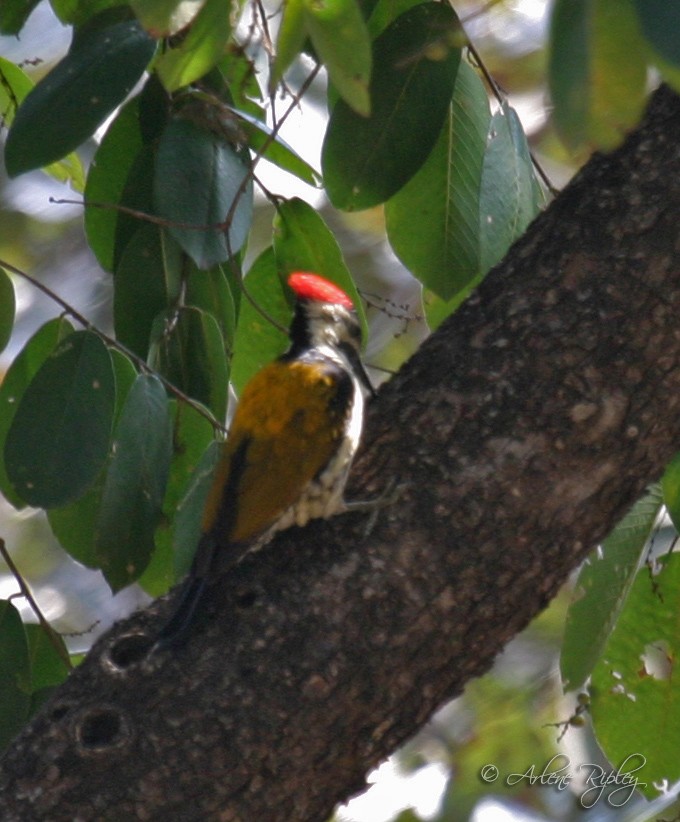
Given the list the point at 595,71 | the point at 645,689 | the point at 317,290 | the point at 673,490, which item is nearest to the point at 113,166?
the point at 317,290

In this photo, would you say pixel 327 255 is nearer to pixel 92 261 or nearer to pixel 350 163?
pixel 350 163

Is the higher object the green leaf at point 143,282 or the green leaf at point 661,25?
the green leaf at point 661,25

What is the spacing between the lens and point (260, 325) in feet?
A: 9.27

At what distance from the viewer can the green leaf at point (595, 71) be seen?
3.13ft

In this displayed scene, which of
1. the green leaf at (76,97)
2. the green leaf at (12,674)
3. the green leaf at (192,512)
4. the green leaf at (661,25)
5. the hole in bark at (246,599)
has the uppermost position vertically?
the green leaf at (661,25)

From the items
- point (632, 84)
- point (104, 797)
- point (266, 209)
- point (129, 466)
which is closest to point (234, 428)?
point (129, 466)

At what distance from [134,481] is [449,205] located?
886 mm

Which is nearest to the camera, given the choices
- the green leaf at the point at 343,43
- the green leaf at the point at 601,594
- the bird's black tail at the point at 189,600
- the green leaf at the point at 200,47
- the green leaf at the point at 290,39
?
the green leaf at the point at 343,43

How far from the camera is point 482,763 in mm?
5461

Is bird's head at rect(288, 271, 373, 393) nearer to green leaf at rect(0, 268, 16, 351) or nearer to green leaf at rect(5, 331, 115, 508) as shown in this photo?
green leaf at rect(5, 331, 115, 508)

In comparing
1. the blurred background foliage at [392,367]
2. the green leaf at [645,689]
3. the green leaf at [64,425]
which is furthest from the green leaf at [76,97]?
the blurred background foliage at [392,367]

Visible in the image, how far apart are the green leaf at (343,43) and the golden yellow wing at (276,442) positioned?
1.14 m

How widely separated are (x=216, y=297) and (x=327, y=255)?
265mm

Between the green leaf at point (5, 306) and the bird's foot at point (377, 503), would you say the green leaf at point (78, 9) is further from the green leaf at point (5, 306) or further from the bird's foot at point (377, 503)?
the bird's foot at point (377, 503)
